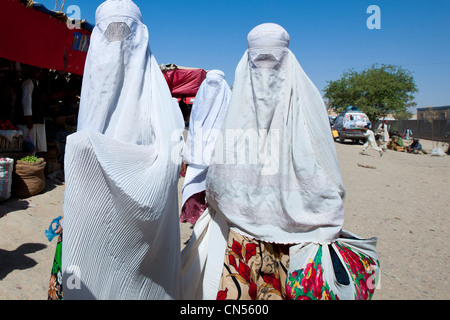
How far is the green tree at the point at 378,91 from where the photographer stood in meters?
26.9

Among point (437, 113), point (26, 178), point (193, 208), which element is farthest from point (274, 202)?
point (437, 113)

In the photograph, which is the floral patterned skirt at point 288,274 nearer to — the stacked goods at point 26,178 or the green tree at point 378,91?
the stacked goods at point 26,178

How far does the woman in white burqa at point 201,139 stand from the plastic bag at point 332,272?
194cm

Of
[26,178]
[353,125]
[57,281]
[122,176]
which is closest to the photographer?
[122,176]

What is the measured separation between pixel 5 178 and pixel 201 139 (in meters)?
2.93

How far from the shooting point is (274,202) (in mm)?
1880

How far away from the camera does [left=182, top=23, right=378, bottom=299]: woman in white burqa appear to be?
1.77m

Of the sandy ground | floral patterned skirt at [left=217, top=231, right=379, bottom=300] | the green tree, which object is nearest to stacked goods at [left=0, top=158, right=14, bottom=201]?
the sandy ground

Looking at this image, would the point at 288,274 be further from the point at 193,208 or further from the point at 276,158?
the point at 193,208

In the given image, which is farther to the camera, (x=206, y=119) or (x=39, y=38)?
(x=39, y=38)

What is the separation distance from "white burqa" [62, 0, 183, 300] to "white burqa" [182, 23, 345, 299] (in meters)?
0.36

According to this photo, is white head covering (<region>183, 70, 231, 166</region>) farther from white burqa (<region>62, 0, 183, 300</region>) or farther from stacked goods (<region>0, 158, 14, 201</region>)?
stacked goods (<region>0, 158, 14, 201</region>)
